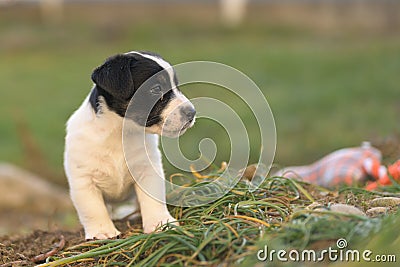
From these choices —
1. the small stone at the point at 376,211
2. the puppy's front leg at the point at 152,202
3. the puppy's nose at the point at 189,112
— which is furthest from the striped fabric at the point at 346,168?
the small stone at the point at 376,211

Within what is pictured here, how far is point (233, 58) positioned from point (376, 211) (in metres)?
11.6

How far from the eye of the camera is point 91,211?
4910 mm

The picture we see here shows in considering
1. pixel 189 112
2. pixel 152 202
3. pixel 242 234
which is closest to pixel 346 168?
pixel 152 202

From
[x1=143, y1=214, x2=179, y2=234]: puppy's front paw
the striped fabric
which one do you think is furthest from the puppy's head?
the striped fabric

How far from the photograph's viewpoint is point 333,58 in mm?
14945

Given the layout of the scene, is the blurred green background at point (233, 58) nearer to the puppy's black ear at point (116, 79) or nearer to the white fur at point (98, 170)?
the white fur at point (98, 170)

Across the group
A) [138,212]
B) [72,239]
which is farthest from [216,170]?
[72,239]

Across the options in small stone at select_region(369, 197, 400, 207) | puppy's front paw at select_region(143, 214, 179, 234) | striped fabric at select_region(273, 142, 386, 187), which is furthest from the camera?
striped fabric at select_region(273, 142, 386, 187)

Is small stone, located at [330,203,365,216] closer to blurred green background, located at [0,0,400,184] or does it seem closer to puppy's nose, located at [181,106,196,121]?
puppy's nose, located at [181,106,196,121]

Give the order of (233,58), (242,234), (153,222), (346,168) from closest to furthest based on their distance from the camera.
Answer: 1. (242,234)
2. (153,222)
3. (346,168)
4. (233,58)

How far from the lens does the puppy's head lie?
459 centimetres

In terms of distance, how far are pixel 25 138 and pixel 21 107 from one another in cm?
210

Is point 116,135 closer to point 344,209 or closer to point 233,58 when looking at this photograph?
point 344,209

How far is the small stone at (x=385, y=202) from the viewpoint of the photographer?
430cm
